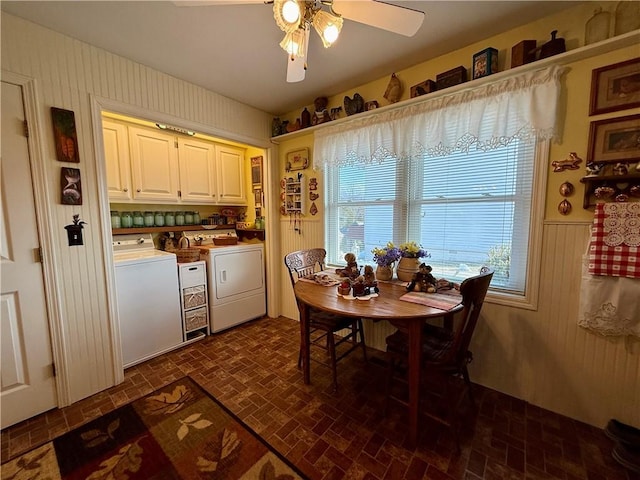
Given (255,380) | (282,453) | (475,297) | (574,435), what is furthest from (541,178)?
(255,380)

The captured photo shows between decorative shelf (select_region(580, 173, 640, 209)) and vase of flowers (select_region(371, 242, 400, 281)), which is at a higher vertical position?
decorative shelf (select_region(580, 173, 640, 209))

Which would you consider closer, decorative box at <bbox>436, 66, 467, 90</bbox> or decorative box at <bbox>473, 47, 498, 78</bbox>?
decorative box at <bbox>473, 47, 498, 78</bbox>

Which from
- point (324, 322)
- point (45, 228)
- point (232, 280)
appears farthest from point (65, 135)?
point (324, 322)

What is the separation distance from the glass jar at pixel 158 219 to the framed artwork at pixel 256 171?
1.19 metres

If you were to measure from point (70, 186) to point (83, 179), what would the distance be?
0.31 ft

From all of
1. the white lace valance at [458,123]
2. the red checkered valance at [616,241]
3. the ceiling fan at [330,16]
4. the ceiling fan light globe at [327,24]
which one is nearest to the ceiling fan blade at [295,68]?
the ceiling fan at [330,16]

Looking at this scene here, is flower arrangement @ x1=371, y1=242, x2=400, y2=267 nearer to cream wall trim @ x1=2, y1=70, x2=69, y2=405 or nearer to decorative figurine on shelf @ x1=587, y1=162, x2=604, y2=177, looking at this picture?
decorative figurine on shelf @ x1=587, y1=162, x2=604, y2=177

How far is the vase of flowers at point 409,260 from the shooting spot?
2.14m

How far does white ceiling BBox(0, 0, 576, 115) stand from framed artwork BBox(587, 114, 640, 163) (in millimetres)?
779

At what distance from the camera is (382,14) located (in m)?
1.21

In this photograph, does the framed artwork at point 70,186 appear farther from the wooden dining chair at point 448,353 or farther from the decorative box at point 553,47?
the decorative box at point 553,47

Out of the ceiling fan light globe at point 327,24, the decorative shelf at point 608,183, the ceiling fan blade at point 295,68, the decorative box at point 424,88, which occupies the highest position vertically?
the decorative box at point 424,88

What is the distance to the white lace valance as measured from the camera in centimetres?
163

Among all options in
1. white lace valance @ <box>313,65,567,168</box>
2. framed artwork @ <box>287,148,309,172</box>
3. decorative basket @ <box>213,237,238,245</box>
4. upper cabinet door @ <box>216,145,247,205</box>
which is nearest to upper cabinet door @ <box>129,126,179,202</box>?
upper cabinet door @ <box>216,145,247,205</box>
